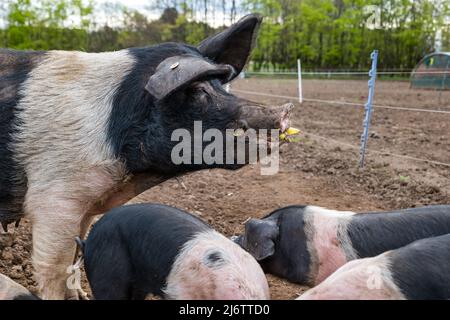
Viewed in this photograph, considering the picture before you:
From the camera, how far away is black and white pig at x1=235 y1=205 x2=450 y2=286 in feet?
10.7

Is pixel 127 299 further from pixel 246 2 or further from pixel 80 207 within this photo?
pixel 246 2

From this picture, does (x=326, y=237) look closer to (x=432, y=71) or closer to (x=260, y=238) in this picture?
(x=260, y=238)

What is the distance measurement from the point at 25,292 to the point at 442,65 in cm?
2261

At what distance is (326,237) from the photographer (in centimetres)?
337

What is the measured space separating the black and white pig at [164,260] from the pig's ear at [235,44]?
139 cm

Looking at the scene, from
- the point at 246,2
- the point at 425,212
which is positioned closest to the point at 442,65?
the point at 425,212

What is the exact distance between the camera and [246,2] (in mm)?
44062

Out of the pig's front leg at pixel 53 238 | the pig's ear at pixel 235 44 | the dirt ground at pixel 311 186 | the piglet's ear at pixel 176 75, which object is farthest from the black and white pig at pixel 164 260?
the pig's ear at pixel 235 44

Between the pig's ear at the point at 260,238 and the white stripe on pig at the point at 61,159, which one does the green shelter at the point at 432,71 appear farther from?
the white stripe on pig at the point at 61,159

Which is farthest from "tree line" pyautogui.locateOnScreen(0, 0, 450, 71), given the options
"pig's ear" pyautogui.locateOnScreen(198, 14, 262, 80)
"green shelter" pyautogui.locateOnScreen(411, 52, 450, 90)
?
"pig's ear" pyautogui.locateOnScreen(198, 14, 262, 80)

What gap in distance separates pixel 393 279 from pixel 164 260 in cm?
110

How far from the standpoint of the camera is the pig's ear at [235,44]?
3.81 metres

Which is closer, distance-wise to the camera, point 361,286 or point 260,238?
point 361,286

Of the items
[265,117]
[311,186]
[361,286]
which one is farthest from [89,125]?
[311,186]
